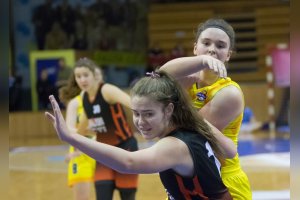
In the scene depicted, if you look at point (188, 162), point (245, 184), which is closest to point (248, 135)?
point (245, 184)

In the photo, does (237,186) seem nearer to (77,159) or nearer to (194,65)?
(194,65)

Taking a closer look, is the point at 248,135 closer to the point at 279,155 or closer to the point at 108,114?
the point at 279,155

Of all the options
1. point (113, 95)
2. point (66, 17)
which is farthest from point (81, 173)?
point (66, 17)

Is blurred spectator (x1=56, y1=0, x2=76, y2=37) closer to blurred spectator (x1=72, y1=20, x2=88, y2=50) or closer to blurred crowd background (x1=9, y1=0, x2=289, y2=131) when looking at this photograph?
blurred crowd background (x1=9, y1=0, x2=289, y2=131)

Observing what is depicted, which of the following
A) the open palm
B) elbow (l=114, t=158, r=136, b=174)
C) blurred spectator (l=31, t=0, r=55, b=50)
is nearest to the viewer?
the open palm

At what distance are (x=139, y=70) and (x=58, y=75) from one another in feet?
10.9

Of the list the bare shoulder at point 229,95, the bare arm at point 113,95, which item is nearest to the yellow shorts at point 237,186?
the bare shoulder at point 229,95

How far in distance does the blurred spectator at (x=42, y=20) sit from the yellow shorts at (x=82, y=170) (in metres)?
13.4

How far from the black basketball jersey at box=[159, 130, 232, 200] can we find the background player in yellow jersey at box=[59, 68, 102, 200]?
327 cm

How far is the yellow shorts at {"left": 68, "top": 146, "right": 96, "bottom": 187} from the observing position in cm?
539

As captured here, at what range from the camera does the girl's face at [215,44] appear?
268 centimetres

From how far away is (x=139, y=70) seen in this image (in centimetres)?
1839

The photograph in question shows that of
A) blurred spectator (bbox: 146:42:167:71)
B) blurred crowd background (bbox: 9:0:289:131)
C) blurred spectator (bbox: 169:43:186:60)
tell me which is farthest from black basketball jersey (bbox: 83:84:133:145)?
blurred crowd background (bbox: 9:0:289:131)

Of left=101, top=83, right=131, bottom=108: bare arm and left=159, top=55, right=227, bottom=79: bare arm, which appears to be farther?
left=101, top=83, right=131, bottom=108: bare arm
